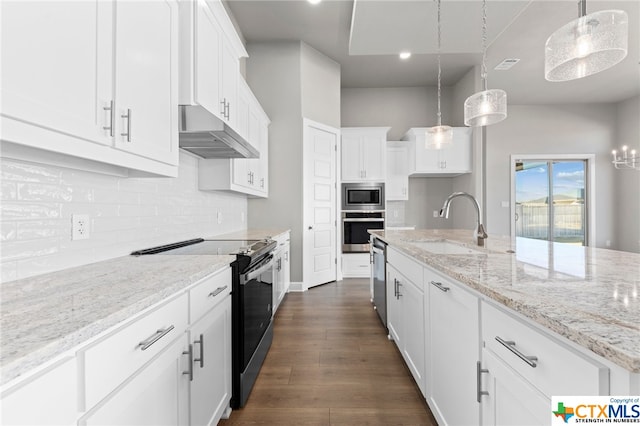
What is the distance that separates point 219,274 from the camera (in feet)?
4.94

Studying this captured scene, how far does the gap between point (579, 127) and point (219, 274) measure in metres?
8.40

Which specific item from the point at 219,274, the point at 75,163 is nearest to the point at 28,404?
the point at 219,274

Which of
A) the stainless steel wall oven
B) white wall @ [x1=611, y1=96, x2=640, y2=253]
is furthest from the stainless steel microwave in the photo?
white wall @ [x1=611, y1=96, x2=640, y2=253]

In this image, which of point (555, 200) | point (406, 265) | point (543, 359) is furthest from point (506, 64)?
point (543, 359)

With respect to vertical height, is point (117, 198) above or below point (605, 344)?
above

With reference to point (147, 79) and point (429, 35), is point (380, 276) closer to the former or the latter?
point (147, 79)

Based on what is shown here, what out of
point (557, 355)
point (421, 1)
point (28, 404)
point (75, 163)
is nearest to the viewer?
point (28, 404)

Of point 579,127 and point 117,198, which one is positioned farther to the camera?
point 579,127

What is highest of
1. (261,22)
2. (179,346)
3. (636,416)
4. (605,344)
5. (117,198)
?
(261,22)

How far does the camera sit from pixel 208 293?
1.37 meters

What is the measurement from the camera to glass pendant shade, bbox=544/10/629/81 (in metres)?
1.46

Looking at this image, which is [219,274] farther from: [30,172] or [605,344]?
[605,344]

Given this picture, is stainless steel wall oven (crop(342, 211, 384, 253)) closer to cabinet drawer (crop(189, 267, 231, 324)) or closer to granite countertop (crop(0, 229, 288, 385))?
cabinet drawer (crop(189, 267, 231, 324))

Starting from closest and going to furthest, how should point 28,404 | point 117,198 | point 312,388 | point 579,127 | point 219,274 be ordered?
1. point 28,404
2. point 219,274
3. point 117,198
4. point 312,388
5. point 579,127
